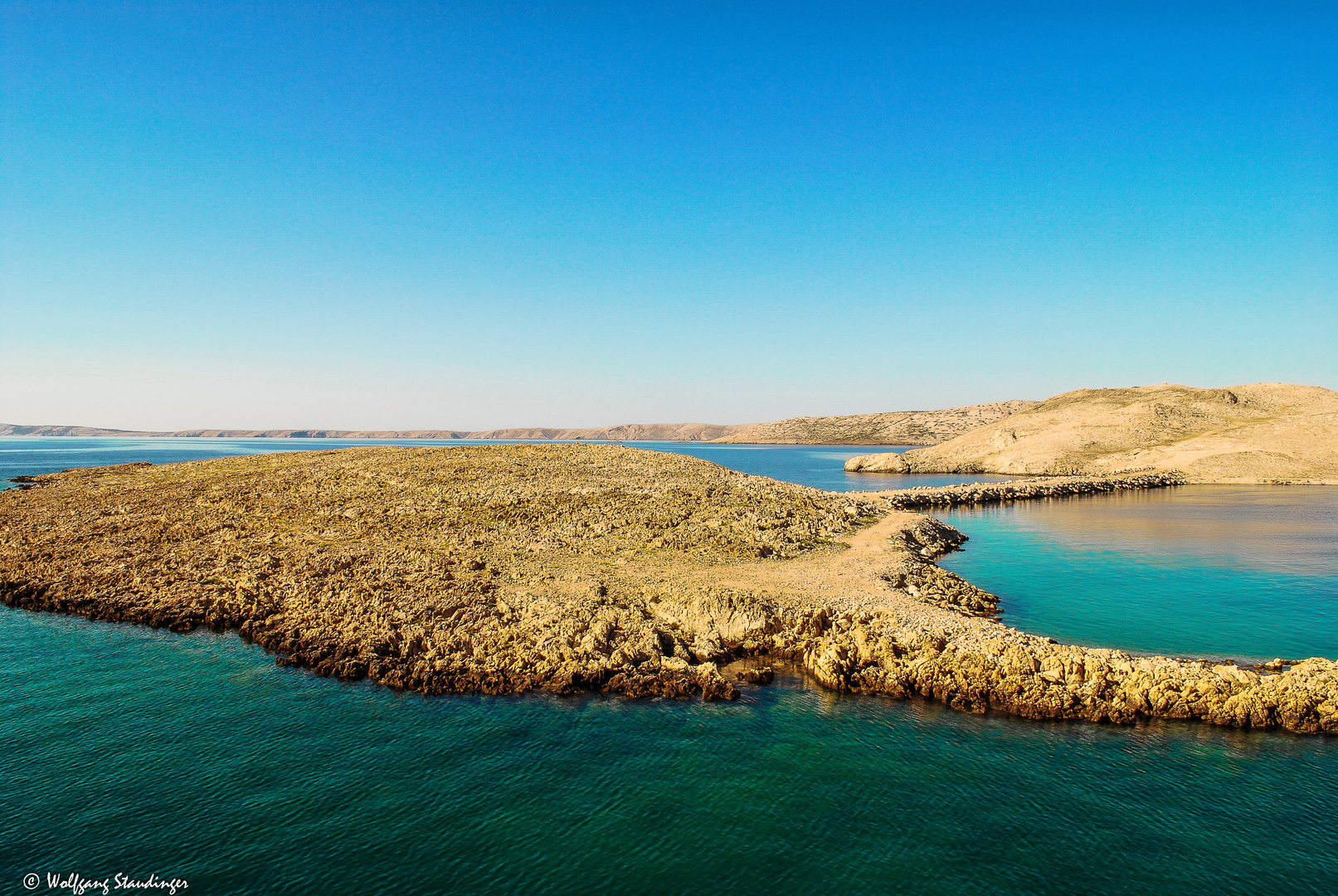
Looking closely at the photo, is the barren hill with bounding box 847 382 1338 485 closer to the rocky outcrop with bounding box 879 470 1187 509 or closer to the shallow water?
the rocky outcrop with bounding box 879 470 1187 509

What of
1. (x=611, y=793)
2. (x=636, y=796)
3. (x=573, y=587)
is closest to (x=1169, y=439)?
(x=573, y=587)

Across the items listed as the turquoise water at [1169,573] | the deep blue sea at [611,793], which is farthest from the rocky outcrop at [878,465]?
the deep blue sea at [611,793]

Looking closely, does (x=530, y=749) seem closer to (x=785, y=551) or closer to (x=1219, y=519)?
(x=785, y=551)

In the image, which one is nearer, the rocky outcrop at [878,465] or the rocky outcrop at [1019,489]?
the rocky outcrop at [1019,489]

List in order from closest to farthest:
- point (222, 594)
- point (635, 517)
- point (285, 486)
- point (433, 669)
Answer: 1. point (433, 669)
2. point (222, 594)
3. point (635, 517)
4. point (285, 486)

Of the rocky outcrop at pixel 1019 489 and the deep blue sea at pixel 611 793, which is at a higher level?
the rocky outcrop at pixel 1019 489

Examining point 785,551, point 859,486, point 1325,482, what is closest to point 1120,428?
point 1325,482

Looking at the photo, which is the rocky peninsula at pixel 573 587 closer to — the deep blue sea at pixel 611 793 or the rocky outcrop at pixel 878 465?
the deep blue sea at pixel 611 793

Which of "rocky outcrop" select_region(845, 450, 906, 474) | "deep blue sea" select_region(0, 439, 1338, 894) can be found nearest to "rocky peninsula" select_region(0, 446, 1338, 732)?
"deep blue sea" select_region(0, 439, 1338, 894)
